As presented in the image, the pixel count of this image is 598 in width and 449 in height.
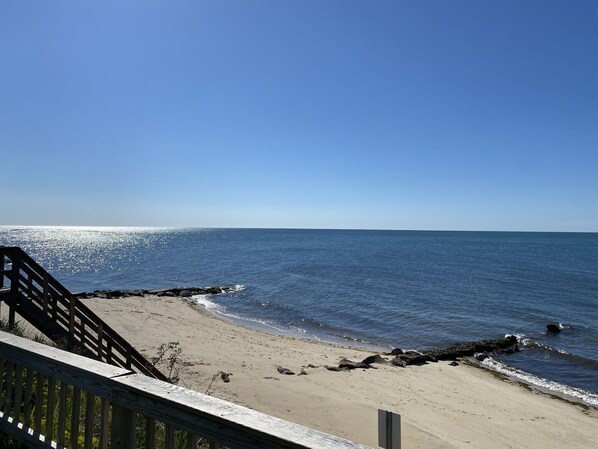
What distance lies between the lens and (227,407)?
240 centimetres

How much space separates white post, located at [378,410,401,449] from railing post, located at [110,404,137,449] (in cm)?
162

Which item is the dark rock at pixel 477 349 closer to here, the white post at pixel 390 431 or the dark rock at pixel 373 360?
the dark rock at pixel 373 360

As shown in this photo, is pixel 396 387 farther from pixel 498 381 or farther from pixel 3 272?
pixel 3 272

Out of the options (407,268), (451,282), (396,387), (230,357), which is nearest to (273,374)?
(230,357)

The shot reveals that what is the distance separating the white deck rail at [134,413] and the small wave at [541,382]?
15.6m

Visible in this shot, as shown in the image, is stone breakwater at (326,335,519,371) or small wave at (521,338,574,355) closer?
stone breakwater at (326,335,519,371)

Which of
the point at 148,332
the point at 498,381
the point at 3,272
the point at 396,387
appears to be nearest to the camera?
the point at 3,272

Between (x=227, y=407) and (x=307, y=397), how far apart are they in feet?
Result: 33.8

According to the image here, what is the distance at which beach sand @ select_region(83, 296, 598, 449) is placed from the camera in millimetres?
10375

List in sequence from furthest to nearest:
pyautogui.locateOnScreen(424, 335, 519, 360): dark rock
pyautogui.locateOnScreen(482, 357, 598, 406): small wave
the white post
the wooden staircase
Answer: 1. pyautogui.locateOnScreen(424, 335, 519, 360): dark rock
2. pyautogui.locateOnScreen(482, 357, 598, 406): small wave
3. the wooden staircase
4. the white post

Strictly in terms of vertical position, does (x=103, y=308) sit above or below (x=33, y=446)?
below

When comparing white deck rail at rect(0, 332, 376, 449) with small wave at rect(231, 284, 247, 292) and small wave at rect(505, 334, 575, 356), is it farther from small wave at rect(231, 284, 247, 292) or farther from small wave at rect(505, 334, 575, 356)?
small wave at rect(231, 284, 247, 292)

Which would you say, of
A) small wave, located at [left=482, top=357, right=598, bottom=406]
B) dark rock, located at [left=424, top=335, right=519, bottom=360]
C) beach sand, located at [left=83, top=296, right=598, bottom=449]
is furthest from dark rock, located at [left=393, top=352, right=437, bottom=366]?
small wave, located at [left=482, top=357, right=598, bottom=406]

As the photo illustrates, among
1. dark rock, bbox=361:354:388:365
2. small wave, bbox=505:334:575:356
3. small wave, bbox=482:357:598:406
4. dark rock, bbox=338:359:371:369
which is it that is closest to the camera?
small wave, bbox=482:357:598:406
